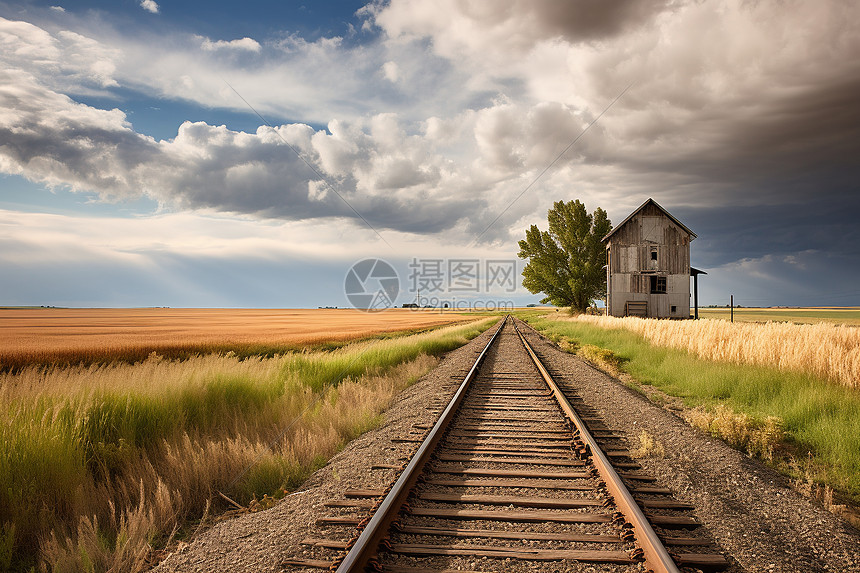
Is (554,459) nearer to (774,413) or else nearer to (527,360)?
(774,413)

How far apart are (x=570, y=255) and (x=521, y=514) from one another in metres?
43.3

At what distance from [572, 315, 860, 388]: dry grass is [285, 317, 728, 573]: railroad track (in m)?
5.43

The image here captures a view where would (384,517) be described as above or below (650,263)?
below

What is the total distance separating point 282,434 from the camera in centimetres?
621

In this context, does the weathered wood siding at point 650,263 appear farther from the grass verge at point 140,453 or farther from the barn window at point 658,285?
the grass verge at point 140,453

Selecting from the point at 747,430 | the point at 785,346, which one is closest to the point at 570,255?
the point at 785,346

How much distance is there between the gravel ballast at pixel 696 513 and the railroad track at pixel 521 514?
189 mm

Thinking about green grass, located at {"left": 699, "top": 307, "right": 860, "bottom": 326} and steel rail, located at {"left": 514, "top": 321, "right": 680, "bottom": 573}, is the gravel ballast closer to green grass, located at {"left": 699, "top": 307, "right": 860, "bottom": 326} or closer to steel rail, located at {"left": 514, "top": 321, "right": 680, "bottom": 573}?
steel rail, located at {"left": 514, "top": 321, "right": 680, "bottom": 573}

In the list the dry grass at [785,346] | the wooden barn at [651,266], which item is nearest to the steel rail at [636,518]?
the dry grass at [785,346]

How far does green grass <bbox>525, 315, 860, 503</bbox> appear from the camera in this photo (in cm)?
523

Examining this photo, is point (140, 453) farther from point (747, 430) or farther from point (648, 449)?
point (747, 430)

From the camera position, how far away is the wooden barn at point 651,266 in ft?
Result: 103

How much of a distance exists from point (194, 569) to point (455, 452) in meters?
3.03

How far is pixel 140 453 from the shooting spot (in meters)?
5.41
